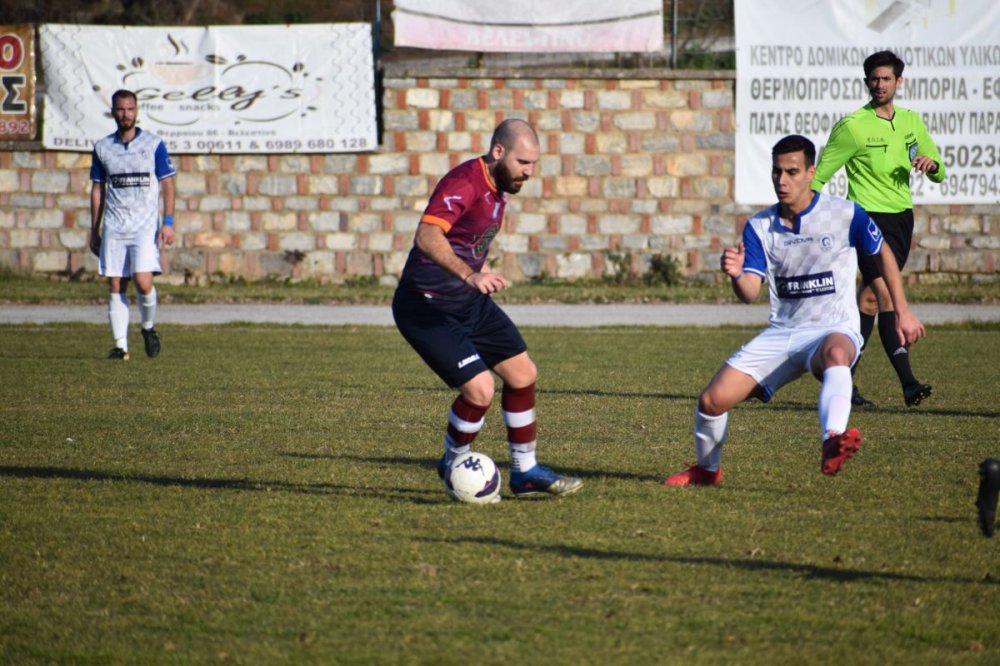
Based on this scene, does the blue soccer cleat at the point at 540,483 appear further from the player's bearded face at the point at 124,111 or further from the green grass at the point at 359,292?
the green grass at the point at 359,292

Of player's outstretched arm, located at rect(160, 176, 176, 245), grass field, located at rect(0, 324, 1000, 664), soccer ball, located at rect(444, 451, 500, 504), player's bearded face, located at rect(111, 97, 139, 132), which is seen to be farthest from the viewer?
player's outstretched arm, located at rect(160, 176, 176, 245)

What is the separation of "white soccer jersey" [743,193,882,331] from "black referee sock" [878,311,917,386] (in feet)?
8.34

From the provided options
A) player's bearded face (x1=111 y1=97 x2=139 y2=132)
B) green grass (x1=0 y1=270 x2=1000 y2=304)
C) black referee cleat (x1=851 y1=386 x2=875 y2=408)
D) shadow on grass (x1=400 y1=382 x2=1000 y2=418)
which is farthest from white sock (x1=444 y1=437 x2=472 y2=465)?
green grass (x1=0 y1=270 x2=1000 y2=304)

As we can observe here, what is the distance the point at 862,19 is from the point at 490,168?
17209 millimetres

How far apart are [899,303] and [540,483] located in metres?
1.88

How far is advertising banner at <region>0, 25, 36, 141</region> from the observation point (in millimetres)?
22156

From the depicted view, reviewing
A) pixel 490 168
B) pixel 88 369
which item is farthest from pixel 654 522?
pixel 88 369

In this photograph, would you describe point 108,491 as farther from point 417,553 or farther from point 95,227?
point 95,227

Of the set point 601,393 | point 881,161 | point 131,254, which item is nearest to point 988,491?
point 881,161

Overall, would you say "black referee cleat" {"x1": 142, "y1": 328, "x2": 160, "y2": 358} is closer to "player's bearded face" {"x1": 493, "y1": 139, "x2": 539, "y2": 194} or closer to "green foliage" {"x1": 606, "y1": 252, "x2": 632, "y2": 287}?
"player's bearded face" {"x1": 493, "y1": 139, "x2": 539, "y2": 194}

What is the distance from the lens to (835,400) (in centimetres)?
656

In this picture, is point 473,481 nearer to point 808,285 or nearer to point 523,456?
point 523,456

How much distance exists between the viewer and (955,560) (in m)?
5.45

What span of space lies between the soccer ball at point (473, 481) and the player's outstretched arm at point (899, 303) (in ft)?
6.54
